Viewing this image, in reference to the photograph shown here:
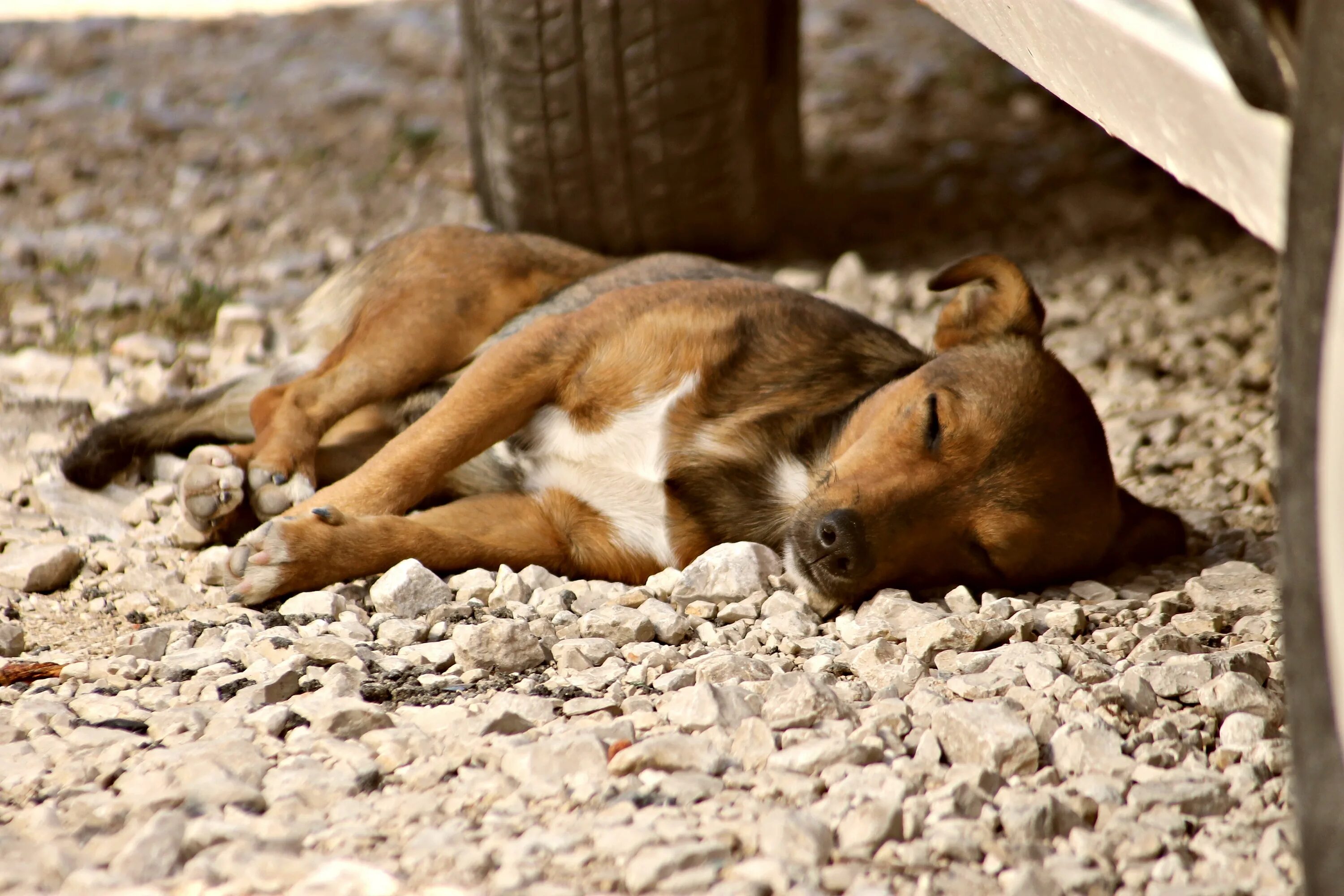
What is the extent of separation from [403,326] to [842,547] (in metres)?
1.72

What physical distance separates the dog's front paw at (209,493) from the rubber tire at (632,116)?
82.4 inches

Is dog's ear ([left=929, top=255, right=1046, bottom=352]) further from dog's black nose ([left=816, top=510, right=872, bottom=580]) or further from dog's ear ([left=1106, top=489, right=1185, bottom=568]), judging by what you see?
dog's black nose ([left=816, top=510, right=872, bottom=580])

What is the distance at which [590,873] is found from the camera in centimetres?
185

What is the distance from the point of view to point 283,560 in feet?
10.4

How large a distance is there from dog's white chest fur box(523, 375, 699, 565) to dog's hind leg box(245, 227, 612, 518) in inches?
21.6

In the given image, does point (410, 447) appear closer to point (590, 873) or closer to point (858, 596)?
point (858, 596)

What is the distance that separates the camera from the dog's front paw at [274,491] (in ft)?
12.0

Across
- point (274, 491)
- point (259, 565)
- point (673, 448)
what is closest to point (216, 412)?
point (274, 491)

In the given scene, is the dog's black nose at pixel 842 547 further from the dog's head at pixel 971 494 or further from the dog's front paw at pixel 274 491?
the dog's front paw at pixel 274 491

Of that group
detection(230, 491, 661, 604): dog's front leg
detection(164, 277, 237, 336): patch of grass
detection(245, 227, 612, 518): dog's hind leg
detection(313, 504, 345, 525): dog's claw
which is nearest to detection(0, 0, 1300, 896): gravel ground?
detection(164, 277, 237, 336): patch of grass

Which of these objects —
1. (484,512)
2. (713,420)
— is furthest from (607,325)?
(484,512)

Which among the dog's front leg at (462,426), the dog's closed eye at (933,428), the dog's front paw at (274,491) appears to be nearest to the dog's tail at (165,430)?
the dog's front paw at (274,491)

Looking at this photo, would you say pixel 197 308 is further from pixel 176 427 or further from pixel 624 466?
pixel 624 466

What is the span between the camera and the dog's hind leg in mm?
3799
